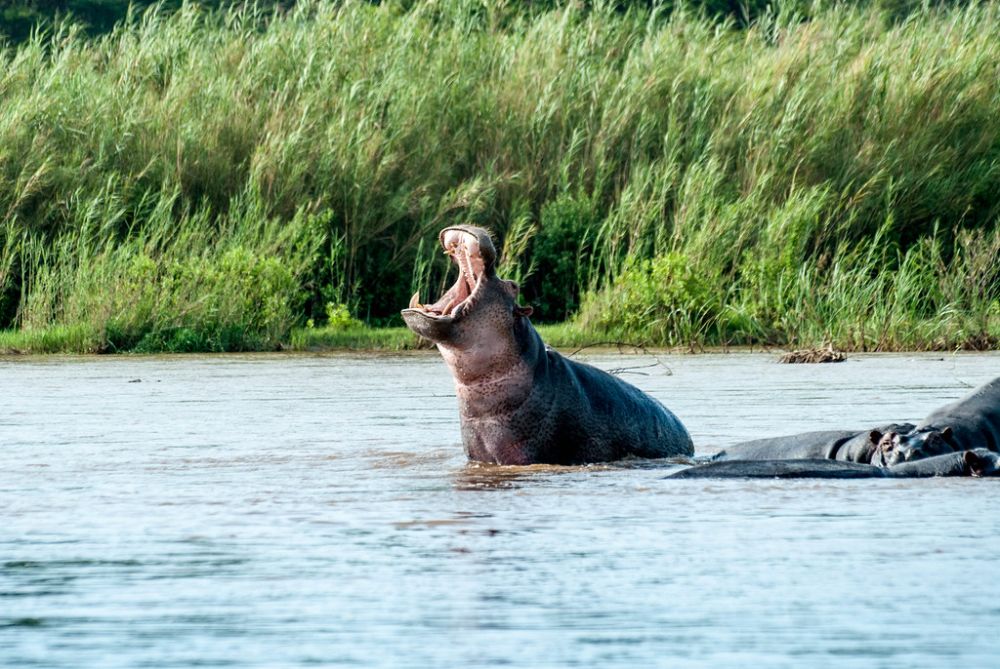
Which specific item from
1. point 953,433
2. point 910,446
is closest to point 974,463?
point 910,446

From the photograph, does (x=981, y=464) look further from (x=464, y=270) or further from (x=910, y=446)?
(x=464, y=270)

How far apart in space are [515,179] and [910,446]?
868cm

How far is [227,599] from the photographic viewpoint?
158 inches

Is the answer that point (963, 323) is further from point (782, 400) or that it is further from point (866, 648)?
point (866, 648)

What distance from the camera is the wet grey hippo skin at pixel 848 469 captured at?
5.97m

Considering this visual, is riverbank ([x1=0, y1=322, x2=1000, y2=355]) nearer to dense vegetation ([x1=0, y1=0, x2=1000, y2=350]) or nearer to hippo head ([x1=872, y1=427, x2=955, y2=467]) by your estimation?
dense vegetation ([x1=0, y1=0, x2=1000, y2=350])

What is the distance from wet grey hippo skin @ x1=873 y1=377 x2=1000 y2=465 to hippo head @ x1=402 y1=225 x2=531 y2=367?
1.36 metres

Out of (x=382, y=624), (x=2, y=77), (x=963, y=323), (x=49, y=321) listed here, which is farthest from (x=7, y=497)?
(x=2, y=77)

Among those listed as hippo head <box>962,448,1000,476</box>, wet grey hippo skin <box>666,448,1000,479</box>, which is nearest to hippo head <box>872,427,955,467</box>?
wet grey hippo skin <box>666,448,1000,479</box>

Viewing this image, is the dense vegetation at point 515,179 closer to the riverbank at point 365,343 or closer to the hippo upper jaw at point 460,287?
the riverbank at point 365,343

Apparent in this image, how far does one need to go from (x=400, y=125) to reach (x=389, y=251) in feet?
3.37

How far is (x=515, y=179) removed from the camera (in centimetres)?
1473

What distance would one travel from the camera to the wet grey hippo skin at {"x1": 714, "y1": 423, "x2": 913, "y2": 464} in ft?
21.0

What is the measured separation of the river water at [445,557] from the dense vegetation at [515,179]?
4.91m
